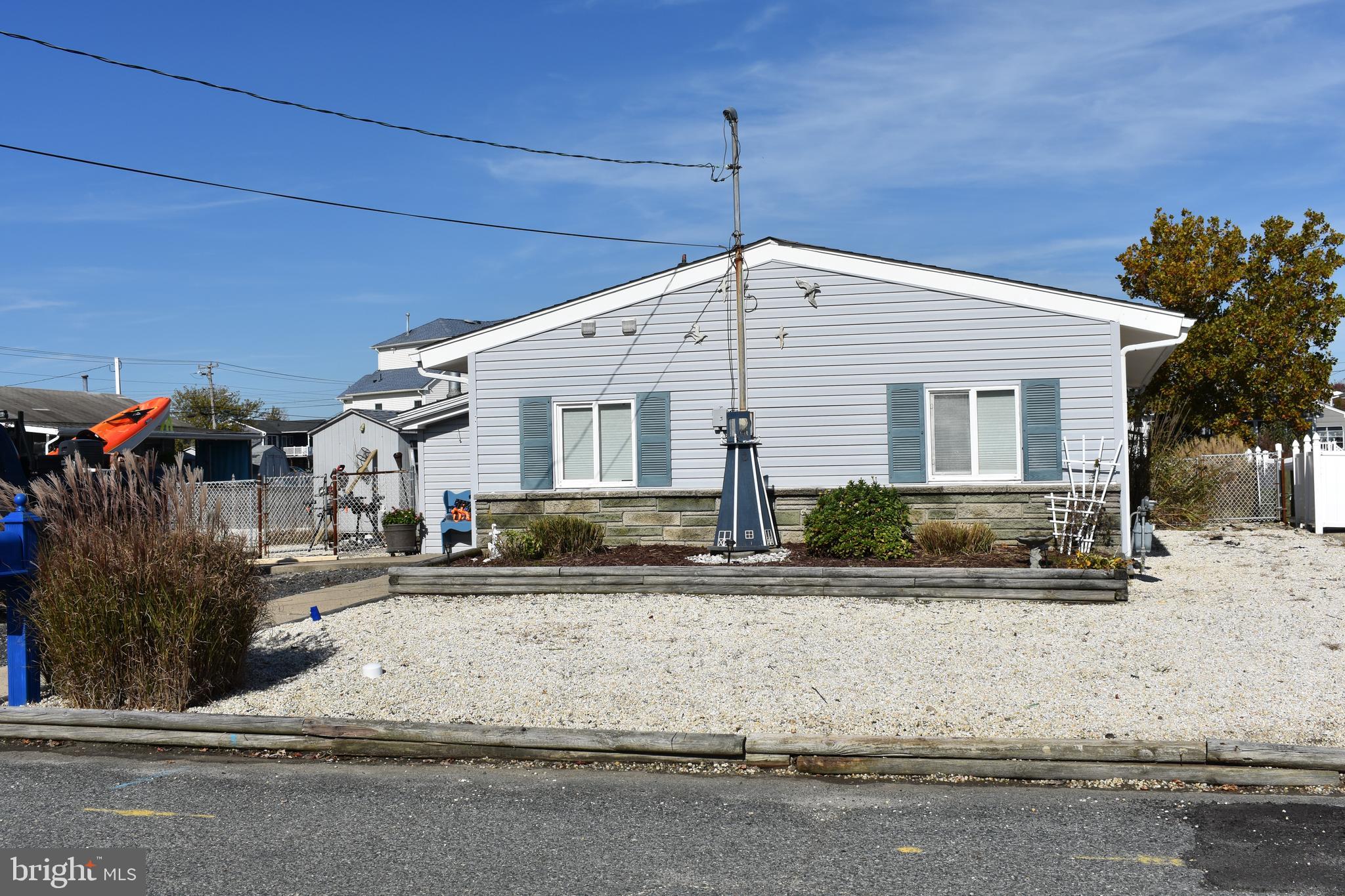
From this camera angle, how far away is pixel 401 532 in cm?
1950

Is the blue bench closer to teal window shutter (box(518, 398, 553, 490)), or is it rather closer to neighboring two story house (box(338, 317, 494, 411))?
teal window shutter (box(518, 398, 553, 490))

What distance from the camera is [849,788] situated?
5848 millimetres

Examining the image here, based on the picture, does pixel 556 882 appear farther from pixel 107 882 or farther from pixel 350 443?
pixel 350 443

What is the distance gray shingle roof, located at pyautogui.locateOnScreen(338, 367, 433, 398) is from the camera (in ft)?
166

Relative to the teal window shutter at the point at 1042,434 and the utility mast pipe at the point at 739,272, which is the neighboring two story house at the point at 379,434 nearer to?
the utility mast pipe at the point at 739,272

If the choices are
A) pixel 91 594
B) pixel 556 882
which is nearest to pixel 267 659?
pixel 91 594

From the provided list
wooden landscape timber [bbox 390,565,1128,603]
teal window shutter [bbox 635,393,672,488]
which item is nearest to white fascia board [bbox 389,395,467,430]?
teal window shutter [bbox 635,393,672,488]

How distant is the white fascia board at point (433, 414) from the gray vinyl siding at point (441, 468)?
162 millimetres

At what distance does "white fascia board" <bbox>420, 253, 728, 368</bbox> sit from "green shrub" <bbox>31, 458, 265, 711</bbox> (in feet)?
24.2

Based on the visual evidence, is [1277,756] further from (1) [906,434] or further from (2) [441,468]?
(2) [441,468]

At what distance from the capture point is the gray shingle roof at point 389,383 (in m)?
50.7

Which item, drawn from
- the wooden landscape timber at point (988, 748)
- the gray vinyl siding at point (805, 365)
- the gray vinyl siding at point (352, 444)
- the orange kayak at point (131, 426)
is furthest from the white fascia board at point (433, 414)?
the wooden landscape timber at point (988, 748)

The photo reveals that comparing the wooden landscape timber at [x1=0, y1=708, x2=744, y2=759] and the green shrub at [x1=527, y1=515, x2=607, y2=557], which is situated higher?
the green shrub at [x1=527, y1=515, x2=607, y2=557]

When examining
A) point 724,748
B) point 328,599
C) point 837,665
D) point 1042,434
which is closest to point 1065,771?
point 724,748
